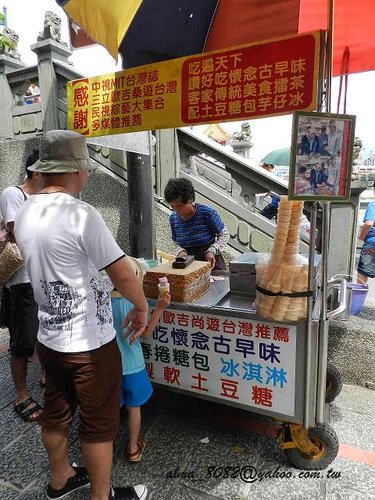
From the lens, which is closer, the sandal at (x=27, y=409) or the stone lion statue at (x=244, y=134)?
the sandal at (x=27, y=409)

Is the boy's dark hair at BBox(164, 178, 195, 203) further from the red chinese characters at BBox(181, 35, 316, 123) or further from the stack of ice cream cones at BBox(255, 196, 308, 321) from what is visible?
the stack of ice cream cones at BBox(255, 196, 308, 321)

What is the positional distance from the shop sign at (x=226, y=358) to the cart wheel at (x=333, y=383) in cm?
97

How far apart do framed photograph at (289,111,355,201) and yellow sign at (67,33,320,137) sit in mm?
156

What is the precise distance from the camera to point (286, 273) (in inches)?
80.9

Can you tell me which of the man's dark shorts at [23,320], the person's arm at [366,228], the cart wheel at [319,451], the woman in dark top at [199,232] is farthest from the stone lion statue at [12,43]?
the cart wheel at [319,451]

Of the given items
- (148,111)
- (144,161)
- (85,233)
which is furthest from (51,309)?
(144,161)

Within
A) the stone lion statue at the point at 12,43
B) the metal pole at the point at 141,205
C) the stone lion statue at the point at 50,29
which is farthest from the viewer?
the stone lion statue at the point at 12,43

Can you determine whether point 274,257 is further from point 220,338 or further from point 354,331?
point 354,331

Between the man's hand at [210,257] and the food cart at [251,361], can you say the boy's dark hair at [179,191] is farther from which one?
the food cart at [251,361]

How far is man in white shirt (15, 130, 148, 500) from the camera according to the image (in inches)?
63.0

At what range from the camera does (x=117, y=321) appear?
2197 mm

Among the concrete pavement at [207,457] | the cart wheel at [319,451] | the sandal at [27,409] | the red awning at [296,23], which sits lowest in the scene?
the concrete pavement at [207,457]

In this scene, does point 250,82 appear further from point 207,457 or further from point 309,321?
point 207,457

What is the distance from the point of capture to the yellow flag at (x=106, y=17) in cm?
194
